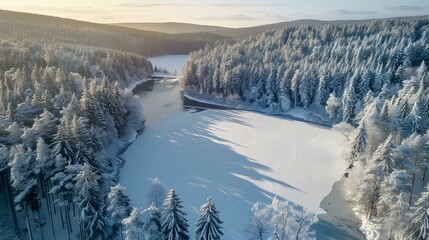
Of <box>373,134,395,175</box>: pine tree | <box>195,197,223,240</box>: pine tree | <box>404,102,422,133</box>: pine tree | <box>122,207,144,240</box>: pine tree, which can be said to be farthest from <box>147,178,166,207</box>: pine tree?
<box>404,102,422,133</box>: pine tree

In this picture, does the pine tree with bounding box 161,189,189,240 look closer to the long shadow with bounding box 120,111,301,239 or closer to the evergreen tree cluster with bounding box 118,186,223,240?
the evergreen tree cluster with bounding box 118,186,223,240

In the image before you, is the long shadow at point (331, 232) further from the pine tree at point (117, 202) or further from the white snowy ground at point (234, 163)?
the pine tree at point (117, 202)

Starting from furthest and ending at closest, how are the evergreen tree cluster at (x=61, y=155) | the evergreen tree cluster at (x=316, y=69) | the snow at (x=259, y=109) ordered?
the evergreen tree cluster at (x=316, y=69), the snow at (x=259, y=109), the evergreen tree cluster at (x=61, y=155)

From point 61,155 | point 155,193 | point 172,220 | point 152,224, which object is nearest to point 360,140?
point 155,193

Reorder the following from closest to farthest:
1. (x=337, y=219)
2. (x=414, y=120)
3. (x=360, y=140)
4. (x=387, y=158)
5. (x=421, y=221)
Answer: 1. (x=421, y=221)
2. (x=387, y=158)
3. (x=337, y=219)
4. (x=360, y=140)
5. (x=414, y=120)

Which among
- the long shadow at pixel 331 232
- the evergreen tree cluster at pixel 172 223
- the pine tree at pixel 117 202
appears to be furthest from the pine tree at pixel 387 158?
the pine tree at pixel 117 202

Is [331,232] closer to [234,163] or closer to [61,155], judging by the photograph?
[234,163]

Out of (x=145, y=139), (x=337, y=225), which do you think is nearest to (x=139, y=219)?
(x=337, y=225)
